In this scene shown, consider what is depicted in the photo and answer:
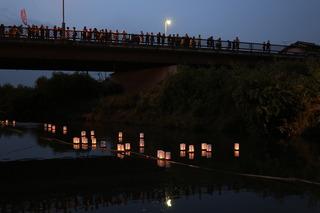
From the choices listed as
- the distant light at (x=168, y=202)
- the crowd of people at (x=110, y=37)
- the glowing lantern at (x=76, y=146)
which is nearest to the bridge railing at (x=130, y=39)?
the crowd of people at (x=110, y=37)

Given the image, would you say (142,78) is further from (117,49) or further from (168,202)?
(168,202)

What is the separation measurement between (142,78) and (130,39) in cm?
829

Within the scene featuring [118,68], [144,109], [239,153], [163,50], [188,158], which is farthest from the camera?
[118,68]

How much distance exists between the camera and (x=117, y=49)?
4716 centimetres

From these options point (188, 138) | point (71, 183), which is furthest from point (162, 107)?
point (71, 183)

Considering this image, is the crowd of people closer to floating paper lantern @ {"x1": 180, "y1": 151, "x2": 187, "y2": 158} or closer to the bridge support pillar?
the bridge support pillar

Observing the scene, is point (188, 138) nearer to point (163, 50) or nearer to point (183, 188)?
point (183, 188)

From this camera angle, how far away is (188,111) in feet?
126

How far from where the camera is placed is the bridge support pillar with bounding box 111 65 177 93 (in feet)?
166

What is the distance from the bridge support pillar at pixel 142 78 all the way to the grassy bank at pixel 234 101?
437 centimetres

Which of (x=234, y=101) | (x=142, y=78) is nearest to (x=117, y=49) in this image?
(x=142, y=78)

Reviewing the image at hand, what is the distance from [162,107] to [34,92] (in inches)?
1191

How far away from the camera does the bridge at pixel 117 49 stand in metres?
43.5

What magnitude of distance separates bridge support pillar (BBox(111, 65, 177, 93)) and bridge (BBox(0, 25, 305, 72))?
74 cm
